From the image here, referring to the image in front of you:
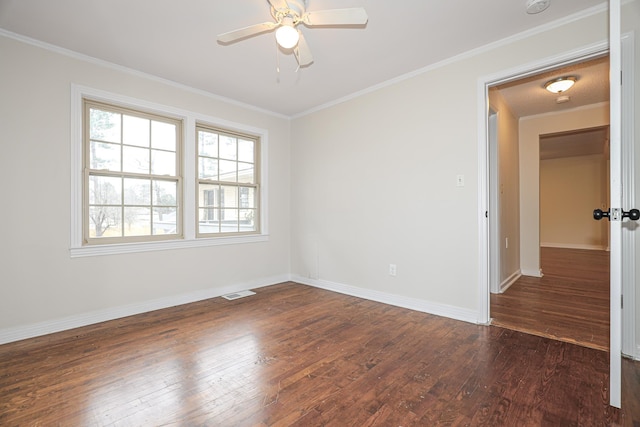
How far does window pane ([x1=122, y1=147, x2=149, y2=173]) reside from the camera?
3227 mm

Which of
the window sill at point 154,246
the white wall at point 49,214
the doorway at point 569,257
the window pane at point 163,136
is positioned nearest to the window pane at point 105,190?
the white wall at point 49,214

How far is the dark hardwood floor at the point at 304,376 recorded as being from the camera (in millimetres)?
1599

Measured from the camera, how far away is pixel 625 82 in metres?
2.10

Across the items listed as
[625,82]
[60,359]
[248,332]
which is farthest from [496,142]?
[60,359]

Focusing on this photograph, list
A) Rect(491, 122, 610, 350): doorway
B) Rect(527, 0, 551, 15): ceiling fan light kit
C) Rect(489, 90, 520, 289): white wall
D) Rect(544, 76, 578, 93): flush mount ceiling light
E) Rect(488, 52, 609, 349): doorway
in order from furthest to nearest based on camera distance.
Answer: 1. Rect(489, 90, 520, 289): white wall
2. Rect(544, 76, 578, 93): flush mount ceiling light
3. Rect(488, 52, 609, 349): doorway
4. Rect(491, 122, 610, 350): doorway
5. Rect(527, 0, 551, 15): ceiling fan light kit

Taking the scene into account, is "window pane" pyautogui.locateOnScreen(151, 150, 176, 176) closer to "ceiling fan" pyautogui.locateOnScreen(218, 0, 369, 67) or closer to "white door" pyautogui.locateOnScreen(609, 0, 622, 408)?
"ceiling fan" pyautogui.locateOnScreen(218, 0, 369, 67)

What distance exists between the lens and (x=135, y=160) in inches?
130

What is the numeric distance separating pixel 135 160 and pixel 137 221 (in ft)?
2.20

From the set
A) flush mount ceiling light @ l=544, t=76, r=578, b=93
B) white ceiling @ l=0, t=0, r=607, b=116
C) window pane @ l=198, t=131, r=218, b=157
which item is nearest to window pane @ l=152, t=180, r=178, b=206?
window pane @ l=198, t=131, r=218, b=157

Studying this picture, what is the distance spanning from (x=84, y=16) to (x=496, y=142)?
442 centimetres

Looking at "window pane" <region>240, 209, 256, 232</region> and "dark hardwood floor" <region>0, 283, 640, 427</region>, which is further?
"window pane" <region>240, 209, 256, 232</region>

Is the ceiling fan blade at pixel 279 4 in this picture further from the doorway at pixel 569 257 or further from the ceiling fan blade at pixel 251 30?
the doorway at pixel 569 257

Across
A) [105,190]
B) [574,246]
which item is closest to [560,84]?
[105,190]

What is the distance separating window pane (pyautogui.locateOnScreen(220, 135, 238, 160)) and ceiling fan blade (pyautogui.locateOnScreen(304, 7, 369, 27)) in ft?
7.71
